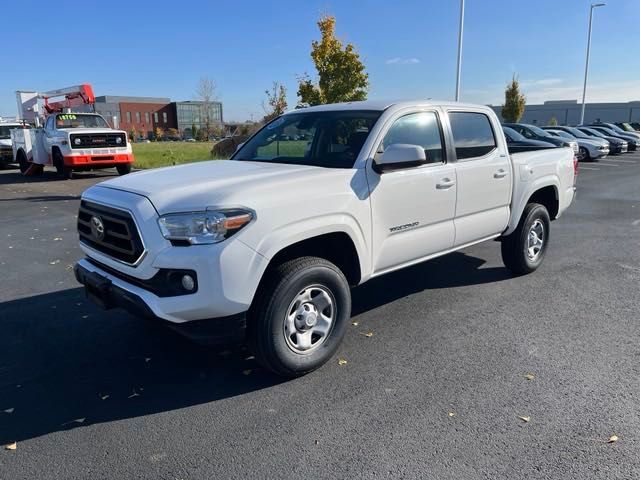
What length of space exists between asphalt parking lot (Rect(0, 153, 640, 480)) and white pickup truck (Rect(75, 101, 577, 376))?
0.52 meters

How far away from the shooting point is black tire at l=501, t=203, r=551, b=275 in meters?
5.60

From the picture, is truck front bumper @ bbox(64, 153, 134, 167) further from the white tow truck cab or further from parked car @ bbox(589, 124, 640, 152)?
parked car @ bbox(589, 124, 640, 152)

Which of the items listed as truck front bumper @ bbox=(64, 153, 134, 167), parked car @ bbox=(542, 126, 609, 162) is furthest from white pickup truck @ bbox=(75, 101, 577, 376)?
parked car @ bbox=(542, 126, 609, 162)

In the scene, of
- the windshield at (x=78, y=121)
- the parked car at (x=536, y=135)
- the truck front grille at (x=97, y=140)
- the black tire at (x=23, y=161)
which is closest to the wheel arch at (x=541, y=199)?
the truck front grille at (x=97, y=140)

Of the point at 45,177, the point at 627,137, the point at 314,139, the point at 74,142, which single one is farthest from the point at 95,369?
the point at 627,137

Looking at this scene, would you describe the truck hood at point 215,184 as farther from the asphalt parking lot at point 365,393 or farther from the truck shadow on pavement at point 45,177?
the truck shadow on pavement at point 45,177

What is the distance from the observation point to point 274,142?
4793 millimetres

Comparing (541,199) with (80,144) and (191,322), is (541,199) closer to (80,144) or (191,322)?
(191,322)

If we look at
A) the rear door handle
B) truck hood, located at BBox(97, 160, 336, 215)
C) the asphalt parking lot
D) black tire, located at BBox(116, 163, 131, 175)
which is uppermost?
truck hood, located at BBox(97, 160, 336, 215)

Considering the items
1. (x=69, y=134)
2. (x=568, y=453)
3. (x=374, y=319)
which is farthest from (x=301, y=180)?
(x=69, y=134)

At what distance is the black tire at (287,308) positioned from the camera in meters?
3.30

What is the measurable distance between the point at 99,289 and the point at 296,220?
145cm

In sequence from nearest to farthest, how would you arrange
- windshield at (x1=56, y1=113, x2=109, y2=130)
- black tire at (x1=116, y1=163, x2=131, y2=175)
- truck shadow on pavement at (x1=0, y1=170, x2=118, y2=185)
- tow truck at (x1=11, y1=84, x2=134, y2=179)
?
1. tow truck at (x1=11, y1=84, x2=134, y2=179)
2. windshield at (x1=56, y1=113, x2=109, y2=130)
3. black tire at (x1=116, y1=163, x2=131, y2=175)
4. truck shadow on pavement at (x1=0, y1=170, x2=118, y2=185)

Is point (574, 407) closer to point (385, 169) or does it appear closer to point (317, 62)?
point (385, 169)
